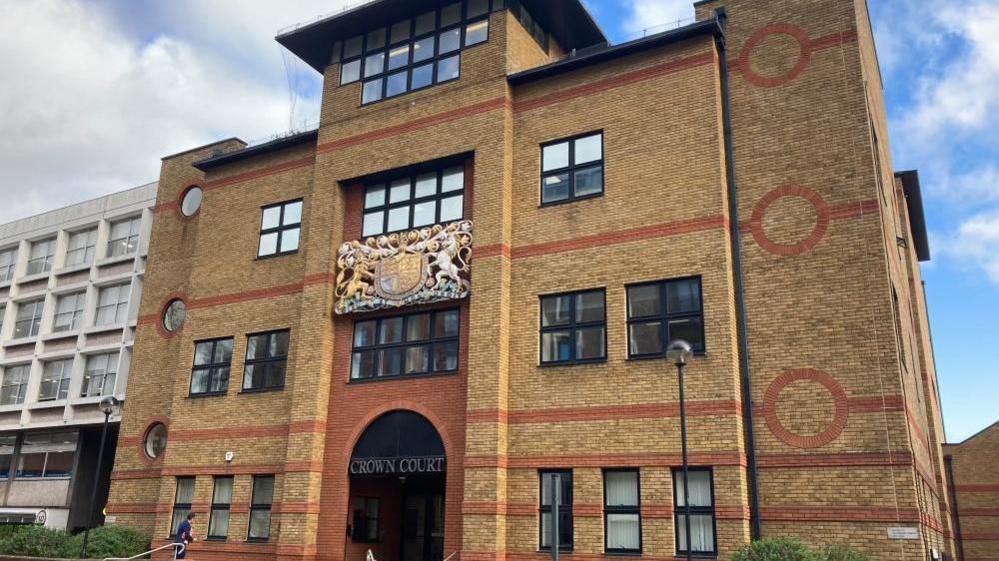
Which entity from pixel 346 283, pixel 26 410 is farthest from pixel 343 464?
pixel 26 410

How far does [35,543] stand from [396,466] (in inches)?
428

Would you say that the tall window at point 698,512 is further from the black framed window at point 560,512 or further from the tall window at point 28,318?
the tall window at point 28,318

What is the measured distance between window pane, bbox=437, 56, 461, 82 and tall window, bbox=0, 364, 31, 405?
925 inches

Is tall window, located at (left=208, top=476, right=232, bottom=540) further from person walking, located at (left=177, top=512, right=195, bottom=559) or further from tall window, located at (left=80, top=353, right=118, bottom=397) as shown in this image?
tall window, located at (left=80, top=353, right=118, bottom=397)

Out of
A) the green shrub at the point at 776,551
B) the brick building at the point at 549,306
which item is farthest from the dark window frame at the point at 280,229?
the green shrub at the point at 776,551

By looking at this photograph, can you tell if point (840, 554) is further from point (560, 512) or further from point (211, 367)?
point (211, 367)

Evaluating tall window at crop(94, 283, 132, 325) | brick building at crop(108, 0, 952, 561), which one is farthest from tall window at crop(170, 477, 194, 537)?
tall window at crop(94, 283, 132, 325)

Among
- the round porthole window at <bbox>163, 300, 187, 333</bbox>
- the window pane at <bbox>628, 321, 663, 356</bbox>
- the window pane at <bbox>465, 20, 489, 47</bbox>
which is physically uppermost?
the window pane at <bbox>465, 20, 489, 47</bbox>

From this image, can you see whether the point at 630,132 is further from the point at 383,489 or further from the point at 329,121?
the point at 383,489

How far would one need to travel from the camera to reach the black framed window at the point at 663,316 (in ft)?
59.8

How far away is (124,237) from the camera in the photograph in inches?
1320

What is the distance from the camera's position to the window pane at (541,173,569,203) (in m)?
20.8

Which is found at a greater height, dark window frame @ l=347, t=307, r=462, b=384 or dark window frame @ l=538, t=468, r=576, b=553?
dark window frame @ l=347, t=307, r=462, b=384

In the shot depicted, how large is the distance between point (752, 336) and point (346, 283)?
10.6 metres
